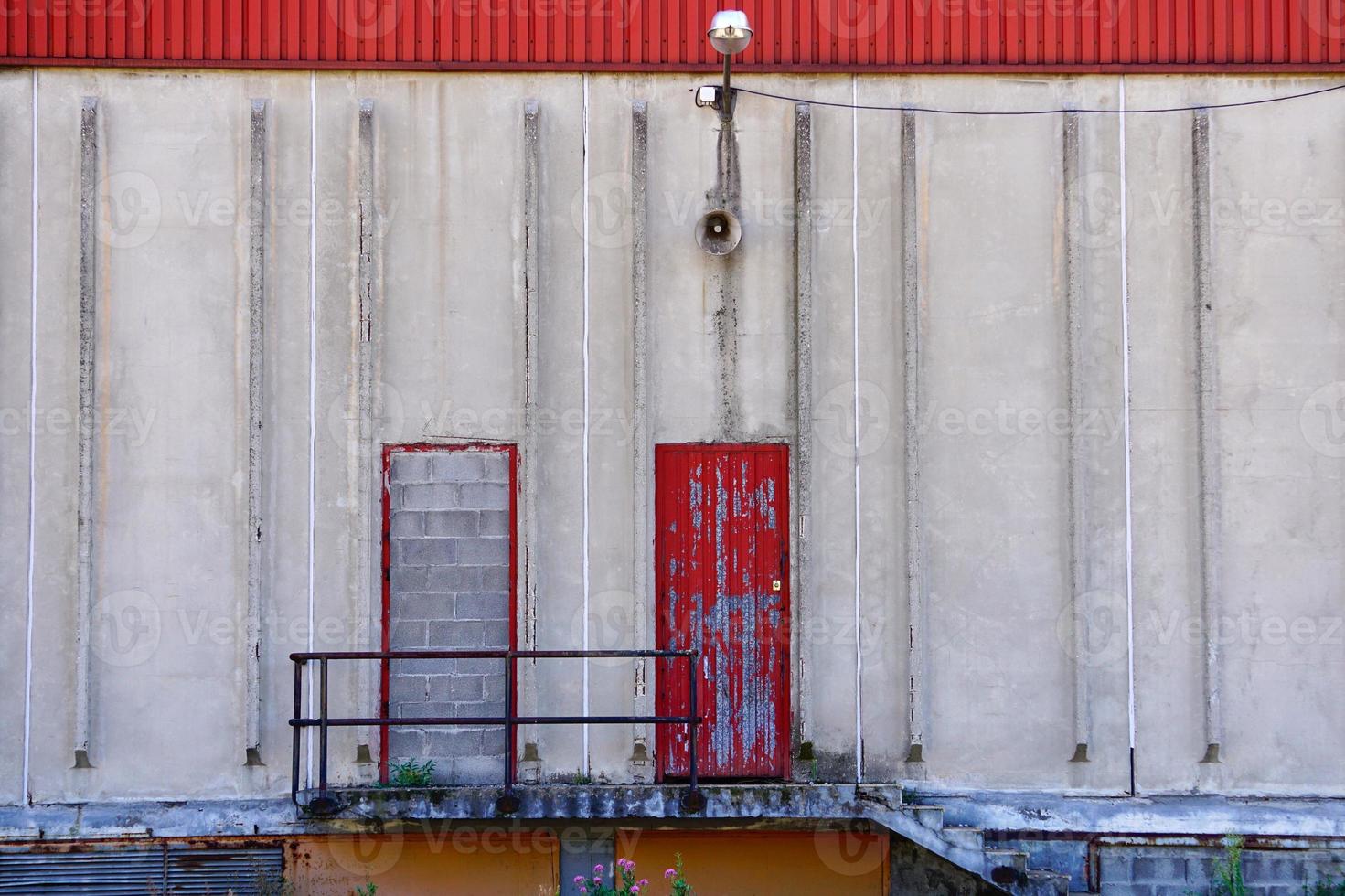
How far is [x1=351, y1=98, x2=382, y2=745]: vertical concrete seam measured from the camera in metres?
9.97

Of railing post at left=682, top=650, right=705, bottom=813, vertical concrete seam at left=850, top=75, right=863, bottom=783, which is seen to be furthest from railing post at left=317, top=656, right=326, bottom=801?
vertical concrete seam at left=850, top=75, right=863, bottom=783

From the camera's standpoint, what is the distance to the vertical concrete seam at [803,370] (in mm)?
9977

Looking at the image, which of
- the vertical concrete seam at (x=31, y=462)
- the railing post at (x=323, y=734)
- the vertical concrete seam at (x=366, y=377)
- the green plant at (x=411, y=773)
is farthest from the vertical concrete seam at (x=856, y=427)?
the vertical concrete seam at (x=31, y=462)

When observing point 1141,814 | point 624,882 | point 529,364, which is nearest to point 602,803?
point 624,882

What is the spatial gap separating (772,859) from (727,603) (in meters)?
1.99

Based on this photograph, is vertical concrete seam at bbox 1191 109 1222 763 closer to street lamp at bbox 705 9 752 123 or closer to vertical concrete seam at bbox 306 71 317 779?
street lamp at bbox 705 9 752 123

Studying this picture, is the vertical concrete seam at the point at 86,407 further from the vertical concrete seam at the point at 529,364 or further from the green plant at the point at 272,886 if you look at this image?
the vertical concrete seam at the point at 529,364

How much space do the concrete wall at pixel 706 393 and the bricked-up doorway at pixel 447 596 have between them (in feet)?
0.76

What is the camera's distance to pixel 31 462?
392 inches

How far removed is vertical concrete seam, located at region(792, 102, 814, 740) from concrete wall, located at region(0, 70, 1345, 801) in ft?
0.11

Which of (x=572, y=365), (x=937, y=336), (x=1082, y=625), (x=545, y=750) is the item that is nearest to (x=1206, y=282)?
(x=937, y=336)

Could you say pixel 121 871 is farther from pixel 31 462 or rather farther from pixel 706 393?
pixel 706 393

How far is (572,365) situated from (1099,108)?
473 centimetres

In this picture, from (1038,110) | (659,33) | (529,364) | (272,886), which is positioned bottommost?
(272,886)
